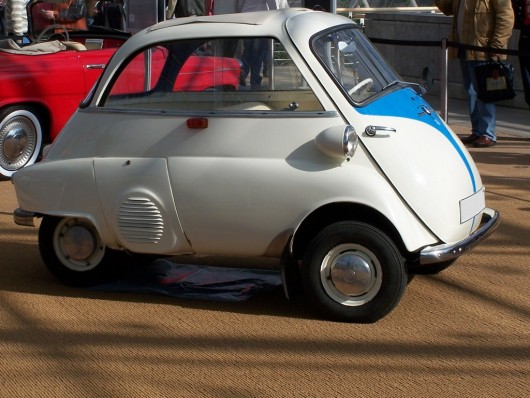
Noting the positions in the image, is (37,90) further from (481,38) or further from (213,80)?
(481,38)

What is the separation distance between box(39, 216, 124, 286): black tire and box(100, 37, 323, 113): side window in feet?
2.65

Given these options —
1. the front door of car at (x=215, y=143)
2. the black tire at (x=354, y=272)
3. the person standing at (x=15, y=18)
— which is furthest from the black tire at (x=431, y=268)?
the person standing at (x=15, y=18)

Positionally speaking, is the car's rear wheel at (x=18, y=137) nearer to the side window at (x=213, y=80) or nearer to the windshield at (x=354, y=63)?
the side window at (x=213, y=80)

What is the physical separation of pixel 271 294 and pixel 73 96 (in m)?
4.70

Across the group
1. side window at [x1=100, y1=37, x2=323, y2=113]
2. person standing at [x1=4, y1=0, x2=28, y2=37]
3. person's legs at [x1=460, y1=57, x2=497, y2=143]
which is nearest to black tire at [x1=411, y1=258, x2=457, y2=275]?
side window at [x1=100, y1=37, x2=323, y2=113]

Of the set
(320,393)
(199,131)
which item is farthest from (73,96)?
(320,393)

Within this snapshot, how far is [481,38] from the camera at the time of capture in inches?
457

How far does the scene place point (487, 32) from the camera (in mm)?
11578

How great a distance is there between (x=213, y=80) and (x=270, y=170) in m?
0.71

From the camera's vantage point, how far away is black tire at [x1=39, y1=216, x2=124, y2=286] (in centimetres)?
654

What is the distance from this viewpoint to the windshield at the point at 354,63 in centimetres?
604

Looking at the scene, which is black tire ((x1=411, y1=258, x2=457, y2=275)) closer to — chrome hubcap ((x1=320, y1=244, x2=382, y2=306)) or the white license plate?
the white license plate

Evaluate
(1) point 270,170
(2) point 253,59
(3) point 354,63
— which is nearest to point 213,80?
(2) point 253,59

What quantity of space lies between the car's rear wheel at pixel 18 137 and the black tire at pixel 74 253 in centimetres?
355
